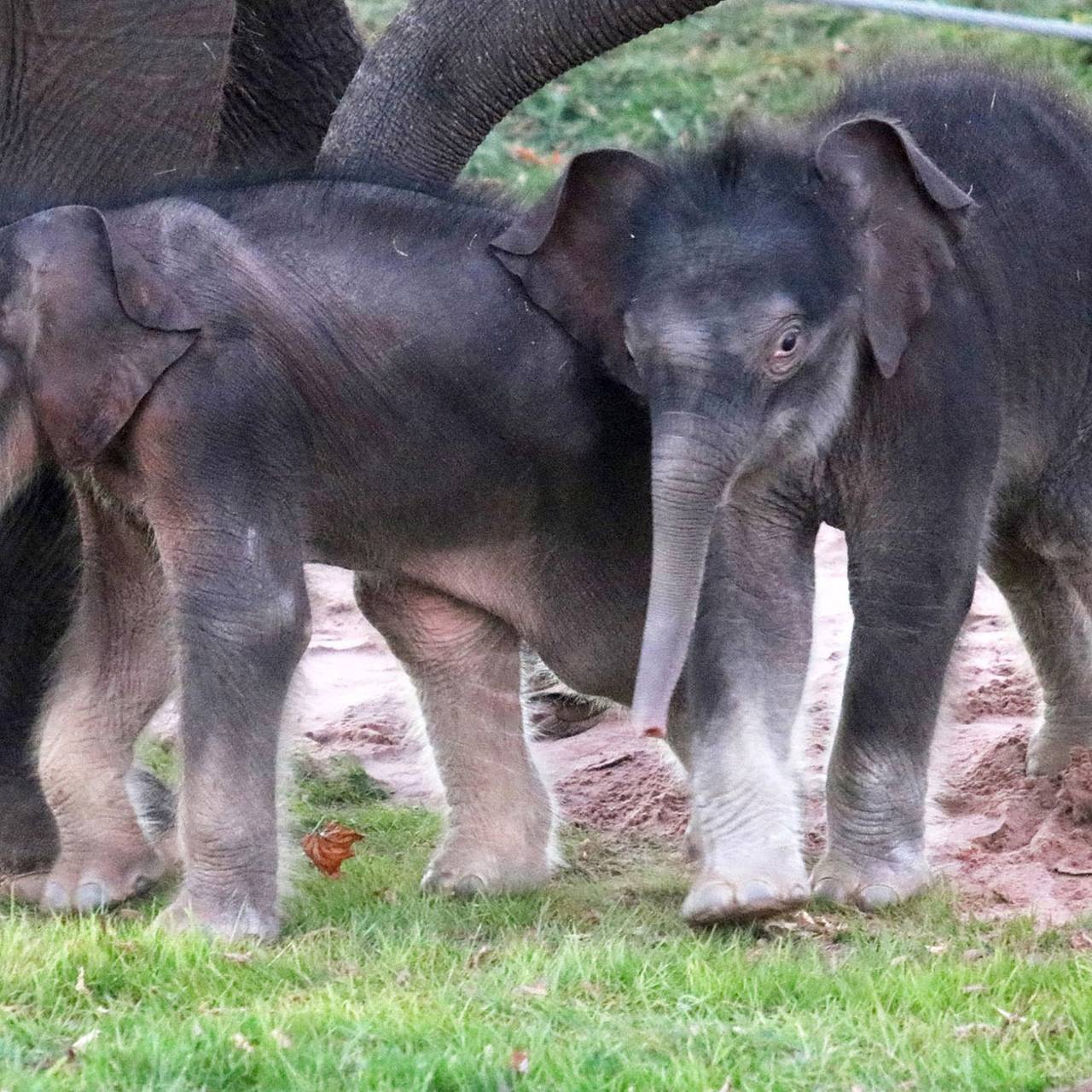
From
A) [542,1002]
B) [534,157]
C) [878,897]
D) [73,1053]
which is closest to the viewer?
[73,1053]

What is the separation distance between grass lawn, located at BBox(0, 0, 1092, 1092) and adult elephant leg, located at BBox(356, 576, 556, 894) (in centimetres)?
13

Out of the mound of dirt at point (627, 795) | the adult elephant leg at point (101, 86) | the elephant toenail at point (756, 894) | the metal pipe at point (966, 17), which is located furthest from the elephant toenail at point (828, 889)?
the metal pipe at point (966, 17)

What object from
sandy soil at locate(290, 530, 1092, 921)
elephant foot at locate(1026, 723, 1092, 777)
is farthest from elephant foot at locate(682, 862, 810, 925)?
elephant foot at locate(1026, 723, 1092, 777)

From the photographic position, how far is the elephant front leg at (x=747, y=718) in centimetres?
475

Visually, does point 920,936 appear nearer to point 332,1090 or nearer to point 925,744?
point 925,744

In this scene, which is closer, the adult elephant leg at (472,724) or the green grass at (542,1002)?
the green grass at (542,1002)

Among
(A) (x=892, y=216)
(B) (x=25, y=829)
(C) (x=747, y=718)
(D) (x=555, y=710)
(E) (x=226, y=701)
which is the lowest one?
(D) (x=555, y=710)

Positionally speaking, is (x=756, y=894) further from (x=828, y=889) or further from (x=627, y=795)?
(x=627, y=795)

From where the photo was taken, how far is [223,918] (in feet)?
15.4

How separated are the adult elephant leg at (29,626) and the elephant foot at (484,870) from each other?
855mm

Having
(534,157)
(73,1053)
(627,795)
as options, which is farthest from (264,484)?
(534,157)

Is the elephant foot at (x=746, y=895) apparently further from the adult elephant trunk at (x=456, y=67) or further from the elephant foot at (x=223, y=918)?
the adult elephant trunk at (x=456, y=67)

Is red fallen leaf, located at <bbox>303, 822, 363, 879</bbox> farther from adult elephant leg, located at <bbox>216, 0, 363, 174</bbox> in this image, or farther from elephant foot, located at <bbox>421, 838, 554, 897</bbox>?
adult elephant leg, located at <bbox>216, 0, 363, 174</bbox>

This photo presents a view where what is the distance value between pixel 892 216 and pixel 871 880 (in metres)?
1.31
